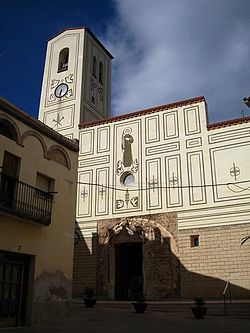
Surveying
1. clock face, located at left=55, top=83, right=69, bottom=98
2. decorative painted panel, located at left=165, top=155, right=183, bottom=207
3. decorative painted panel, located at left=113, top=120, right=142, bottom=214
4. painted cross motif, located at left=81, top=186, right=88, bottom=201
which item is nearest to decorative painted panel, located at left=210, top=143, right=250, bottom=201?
decorative painted panel, located at left=165, top=155, right=183, bottom=207

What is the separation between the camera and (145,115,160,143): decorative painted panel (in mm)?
19938

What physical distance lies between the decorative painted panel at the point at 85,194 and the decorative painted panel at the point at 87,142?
133 centimetres

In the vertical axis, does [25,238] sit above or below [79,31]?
below

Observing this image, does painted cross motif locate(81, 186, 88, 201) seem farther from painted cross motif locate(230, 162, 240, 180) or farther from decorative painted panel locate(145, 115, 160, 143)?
painted cross motif locate(230, 162, 240, 180)

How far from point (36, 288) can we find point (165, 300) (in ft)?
26.9

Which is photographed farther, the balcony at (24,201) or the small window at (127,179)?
the small window at (127,179)

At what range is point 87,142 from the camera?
71.6 feet

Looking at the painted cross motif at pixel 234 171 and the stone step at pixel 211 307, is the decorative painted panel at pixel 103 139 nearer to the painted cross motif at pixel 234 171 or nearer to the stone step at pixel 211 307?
the painted cross motif at pixel 234 171

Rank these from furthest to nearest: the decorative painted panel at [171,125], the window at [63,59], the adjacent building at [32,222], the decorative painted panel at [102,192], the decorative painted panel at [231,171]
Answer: the window at [63,59] < the decorative painted panel at [102,192] < the decorative painted panel at [171,125] < the decorative painted panel at [231,171] < the adjacent building at [32,222]

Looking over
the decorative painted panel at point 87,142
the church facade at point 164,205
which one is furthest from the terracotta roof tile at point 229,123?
the decorative painted panel at point 87,142

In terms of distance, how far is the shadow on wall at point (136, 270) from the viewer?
1622 centimetres

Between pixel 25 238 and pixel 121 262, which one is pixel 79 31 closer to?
pixel 121 262

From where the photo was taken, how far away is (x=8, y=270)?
9.23m

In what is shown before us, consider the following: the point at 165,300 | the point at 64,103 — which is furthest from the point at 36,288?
the point at 64,103
